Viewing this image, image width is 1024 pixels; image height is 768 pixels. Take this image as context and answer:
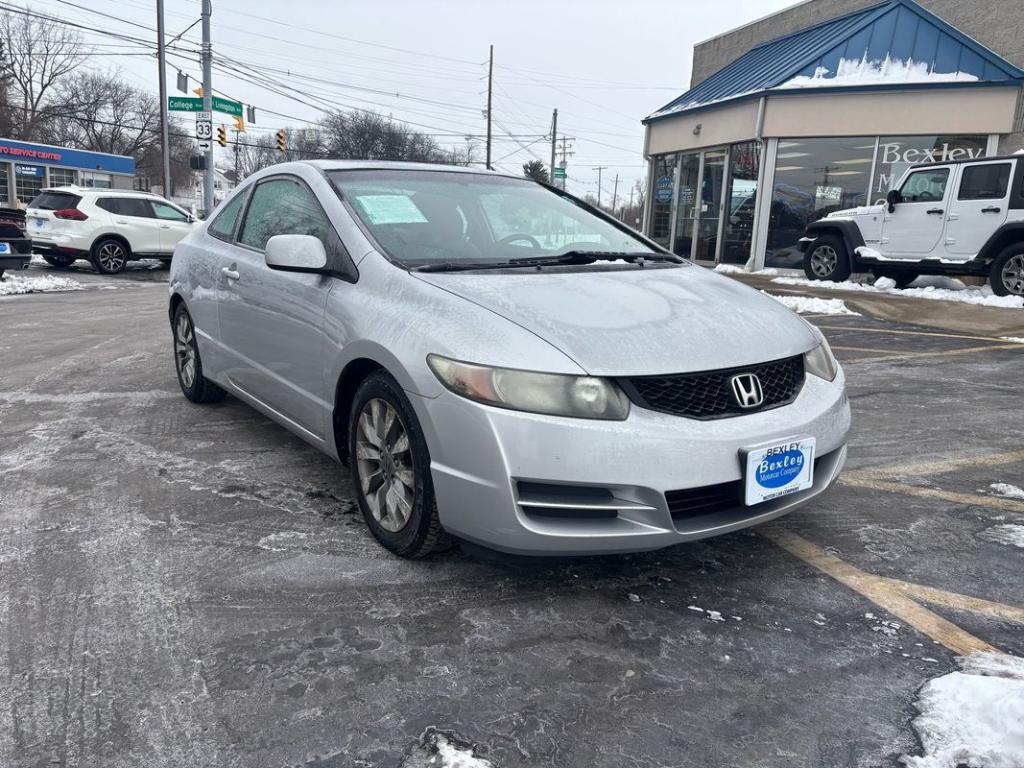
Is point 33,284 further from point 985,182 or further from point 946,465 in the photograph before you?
point 985,182

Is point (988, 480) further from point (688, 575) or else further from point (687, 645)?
point (687, 645)

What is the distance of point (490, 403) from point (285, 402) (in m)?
1.58

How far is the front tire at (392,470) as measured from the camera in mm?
2711

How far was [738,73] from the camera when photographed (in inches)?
717

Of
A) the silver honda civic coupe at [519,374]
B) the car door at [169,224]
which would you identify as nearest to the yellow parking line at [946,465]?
the silver honda civic coupe at [519,374]

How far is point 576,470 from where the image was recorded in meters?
2.41

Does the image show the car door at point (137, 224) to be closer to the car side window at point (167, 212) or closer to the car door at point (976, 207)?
the car side window at point (167, 212)

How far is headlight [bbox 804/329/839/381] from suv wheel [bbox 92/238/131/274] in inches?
603

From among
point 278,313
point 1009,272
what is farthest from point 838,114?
point 278,313

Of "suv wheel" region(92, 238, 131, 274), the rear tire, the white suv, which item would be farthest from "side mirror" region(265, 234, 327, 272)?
"suv wheel" region(92, 238, 131, 274)

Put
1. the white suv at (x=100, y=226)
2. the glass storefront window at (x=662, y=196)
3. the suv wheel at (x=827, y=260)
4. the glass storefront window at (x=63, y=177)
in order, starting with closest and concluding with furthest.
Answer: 1. the suv wheel at (x=827, y=260)
2. the white suv at (x=100, y=226)
3. the glass storefront window at (x=662, y=196)
4. the glass storefront window at (x=63, y=177)

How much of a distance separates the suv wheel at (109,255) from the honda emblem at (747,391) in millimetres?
15513

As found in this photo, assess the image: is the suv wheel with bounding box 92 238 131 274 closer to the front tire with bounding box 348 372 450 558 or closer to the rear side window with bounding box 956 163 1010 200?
the front tire with bounding box 348 372 450 558

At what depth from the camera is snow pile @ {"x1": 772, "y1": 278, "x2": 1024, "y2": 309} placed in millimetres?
10510
